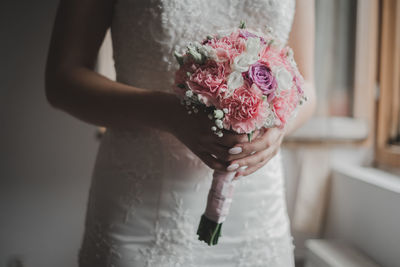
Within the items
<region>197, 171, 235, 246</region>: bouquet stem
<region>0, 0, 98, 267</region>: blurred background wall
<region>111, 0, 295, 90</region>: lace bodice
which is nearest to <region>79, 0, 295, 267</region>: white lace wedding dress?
<region>111, 0, 295, 90</region>: lace bodice

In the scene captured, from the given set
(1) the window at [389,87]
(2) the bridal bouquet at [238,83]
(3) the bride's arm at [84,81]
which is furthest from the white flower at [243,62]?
(1) the window at [389,87]

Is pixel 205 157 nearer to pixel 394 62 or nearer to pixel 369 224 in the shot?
pixel 369 224

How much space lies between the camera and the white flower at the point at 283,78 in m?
0.55

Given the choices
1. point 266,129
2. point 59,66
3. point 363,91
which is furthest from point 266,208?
point 363,91

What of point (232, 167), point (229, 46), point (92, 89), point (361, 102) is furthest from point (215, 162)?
point (361, 102)

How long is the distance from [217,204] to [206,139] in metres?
0.17

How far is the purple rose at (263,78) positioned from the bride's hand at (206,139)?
110 mm

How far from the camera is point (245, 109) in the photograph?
1.76ft

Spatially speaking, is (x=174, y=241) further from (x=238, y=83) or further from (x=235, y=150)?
(x=238, y=83)

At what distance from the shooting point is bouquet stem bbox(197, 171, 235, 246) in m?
0.67

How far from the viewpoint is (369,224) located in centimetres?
145

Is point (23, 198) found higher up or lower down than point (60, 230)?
higher up

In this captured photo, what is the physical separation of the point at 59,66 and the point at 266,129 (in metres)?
0.55

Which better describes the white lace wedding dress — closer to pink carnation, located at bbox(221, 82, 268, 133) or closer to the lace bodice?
the lace bodice
